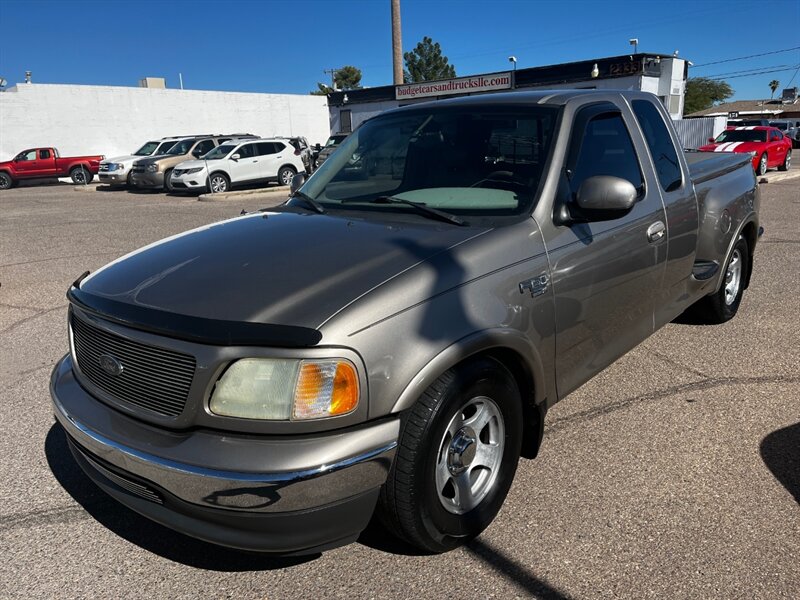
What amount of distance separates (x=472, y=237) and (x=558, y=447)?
1.44 meters

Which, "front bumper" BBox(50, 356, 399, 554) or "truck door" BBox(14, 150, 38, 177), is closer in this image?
"front bumper" BBox(50, 356, 399, 554)

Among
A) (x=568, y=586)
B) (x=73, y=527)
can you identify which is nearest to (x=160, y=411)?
(x=73, y=527)

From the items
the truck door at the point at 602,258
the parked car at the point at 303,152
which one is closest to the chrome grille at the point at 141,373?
the truck door at the point at 602,258

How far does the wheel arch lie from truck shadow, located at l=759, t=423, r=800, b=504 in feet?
4.06

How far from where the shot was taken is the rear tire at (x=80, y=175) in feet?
91.0

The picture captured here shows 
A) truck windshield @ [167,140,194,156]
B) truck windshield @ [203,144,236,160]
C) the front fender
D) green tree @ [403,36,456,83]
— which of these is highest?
green tree @ [403,36,456,83]

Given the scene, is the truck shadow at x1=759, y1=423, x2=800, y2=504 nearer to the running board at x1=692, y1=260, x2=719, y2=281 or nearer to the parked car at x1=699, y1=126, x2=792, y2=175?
the running board at x1=692, y1=260, x2=719, y2=281

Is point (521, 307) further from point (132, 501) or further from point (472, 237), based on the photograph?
point (132, 501)

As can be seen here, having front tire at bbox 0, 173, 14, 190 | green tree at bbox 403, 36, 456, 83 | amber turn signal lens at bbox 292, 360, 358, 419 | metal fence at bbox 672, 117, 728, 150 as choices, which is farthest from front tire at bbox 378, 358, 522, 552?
green tree at bbox 403, 36, 456, 83

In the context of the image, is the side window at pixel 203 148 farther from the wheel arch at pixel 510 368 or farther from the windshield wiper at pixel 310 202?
the wheel arch at pixel 510 368

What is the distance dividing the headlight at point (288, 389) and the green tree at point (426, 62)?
8691cm

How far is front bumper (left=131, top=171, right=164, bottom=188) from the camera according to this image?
68.4ft

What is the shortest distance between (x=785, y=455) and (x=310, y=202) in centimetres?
289

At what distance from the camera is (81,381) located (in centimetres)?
272
